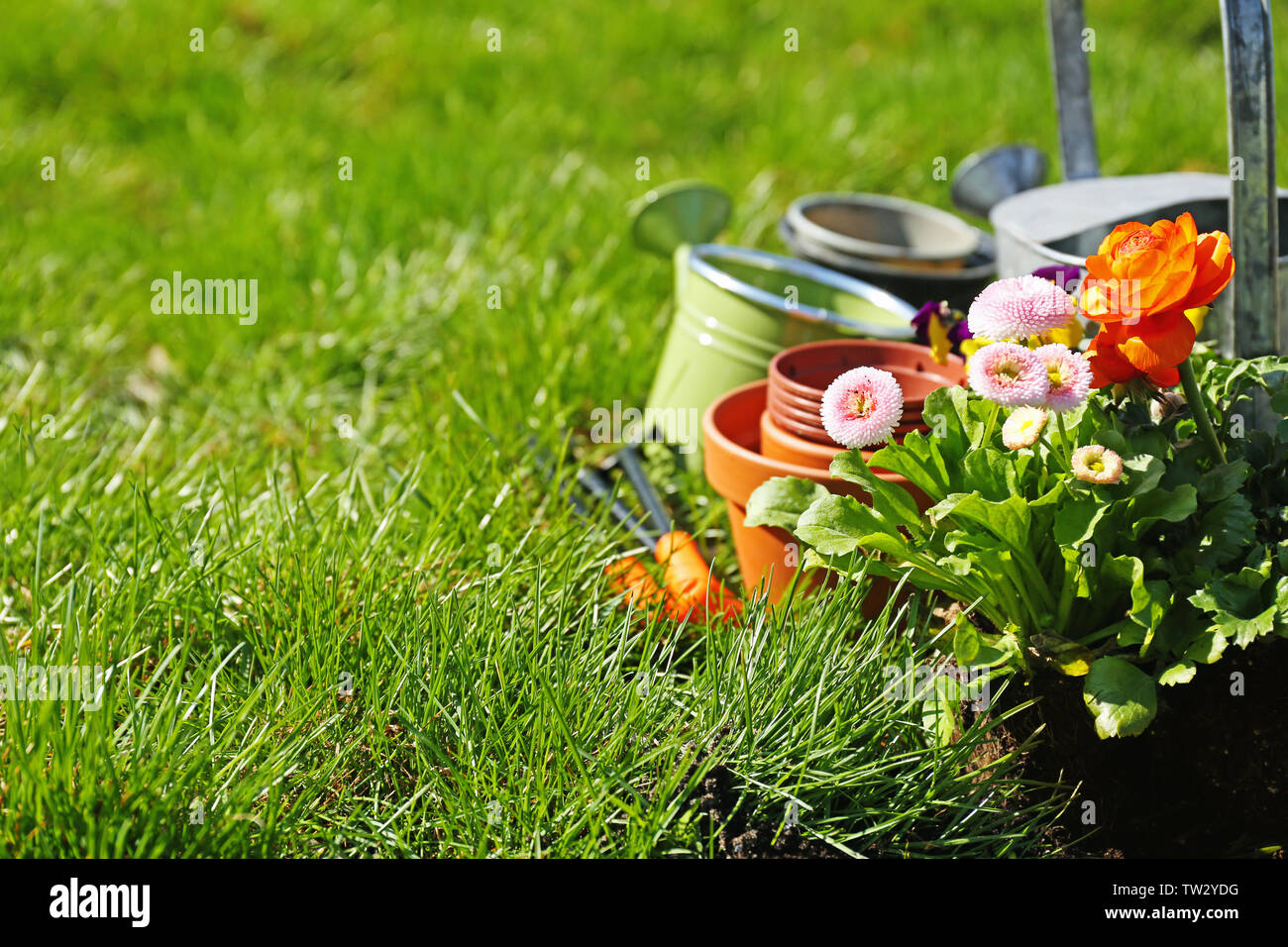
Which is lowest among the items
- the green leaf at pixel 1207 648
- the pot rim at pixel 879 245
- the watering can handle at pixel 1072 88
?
the green leaf at pixel 1207 648

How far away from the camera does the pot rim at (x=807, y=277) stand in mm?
2234

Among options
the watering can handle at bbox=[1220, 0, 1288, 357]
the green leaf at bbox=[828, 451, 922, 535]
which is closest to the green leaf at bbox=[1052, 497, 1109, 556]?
the green leaf at bbox=[828, 451, 922, 535]

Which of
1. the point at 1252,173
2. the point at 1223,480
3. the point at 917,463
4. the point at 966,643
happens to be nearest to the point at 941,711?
the point at 966,643

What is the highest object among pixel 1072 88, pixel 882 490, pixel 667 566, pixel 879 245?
pixel 1072 88

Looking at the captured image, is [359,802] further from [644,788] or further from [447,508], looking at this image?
[447,508]

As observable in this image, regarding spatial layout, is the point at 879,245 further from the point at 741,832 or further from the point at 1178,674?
the point at 741,832

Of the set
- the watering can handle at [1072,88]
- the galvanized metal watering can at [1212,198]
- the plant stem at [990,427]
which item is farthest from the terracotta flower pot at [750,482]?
the watering can handle at [1072,88]

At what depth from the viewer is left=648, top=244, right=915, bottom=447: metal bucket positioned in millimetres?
2275

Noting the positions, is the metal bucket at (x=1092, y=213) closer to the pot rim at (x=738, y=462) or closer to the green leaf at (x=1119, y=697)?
the pot rim at (x=738, y=462)

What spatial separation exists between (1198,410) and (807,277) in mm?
1211

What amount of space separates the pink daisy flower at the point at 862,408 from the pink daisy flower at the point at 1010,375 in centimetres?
13

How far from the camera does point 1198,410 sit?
4.80ft

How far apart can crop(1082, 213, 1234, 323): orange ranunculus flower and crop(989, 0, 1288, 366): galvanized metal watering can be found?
330 mm

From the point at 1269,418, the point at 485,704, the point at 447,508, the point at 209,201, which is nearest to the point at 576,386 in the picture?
the point at 447,508
